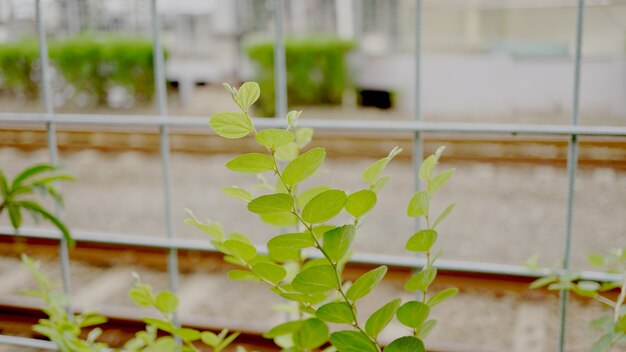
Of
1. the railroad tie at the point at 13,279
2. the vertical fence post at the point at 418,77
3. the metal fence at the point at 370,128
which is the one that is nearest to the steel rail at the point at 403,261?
the metal fence at the point at 370,128

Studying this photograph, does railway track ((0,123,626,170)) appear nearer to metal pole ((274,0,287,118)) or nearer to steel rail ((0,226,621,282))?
steel rail ((0,226,621,282))

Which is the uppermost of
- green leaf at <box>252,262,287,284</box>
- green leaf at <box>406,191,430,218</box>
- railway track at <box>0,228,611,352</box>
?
green leaf at <box>406,191,430,218</box>

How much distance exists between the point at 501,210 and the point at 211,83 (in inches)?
341

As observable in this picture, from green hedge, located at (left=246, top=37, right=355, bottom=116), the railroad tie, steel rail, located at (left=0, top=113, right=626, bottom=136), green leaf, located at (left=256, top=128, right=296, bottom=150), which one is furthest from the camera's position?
green hedge, located at (left=246, top=37, right=355, bottom=116)

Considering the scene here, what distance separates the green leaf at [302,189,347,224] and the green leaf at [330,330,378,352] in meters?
0.13

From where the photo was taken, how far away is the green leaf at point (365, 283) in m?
0.77

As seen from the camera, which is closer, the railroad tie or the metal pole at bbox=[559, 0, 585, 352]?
the metal pole at bbox=[559, 0, 585, 352]

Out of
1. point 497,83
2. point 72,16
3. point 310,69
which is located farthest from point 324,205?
point 72,16

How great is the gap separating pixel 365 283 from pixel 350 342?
0.07 metres

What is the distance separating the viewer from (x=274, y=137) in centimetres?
75

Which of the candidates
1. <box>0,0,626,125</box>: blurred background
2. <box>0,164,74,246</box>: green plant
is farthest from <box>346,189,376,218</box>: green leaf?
<box>0,0,626,125</box>: blurred background

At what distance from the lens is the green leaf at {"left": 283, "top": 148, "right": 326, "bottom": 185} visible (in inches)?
29.7

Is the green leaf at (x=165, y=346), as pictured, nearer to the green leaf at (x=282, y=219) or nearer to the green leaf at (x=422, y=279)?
the green leaf at (x=282, y=219)

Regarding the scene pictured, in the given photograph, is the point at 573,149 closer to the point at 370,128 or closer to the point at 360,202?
the point at 370,128
